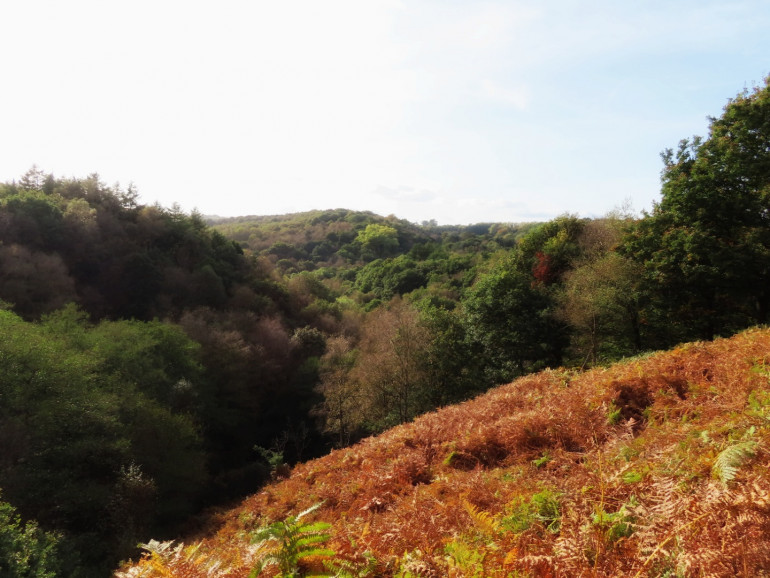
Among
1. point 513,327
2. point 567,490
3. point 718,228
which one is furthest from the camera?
point 513,327

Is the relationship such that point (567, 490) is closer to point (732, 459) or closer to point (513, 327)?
point (732, 459)

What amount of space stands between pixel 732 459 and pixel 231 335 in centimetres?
2351

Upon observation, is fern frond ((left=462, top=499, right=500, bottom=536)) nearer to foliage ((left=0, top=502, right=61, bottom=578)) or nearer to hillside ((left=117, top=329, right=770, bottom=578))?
hillside ((left=117, top=329, right=770, bottom=578))

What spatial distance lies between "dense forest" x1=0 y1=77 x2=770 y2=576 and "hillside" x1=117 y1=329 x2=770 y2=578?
530 centimetres

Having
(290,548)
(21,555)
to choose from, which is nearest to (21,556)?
(21,555)

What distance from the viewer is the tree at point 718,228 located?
12914 mm

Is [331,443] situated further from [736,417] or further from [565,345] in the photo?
[736,417]

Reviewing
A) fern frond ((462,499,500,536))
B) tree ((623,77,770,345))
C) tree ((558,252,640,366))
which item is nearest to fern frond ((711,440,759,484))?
fern frond ((462,499,500,536))

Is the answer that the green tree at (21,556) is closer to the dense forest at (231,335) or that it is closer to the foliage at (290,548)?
the dense forest at (231,335)

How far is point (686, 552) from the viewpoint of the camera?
101 inches

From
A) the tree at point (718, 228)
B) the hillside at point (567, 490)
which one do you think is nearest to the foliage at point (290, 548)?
the hillside at point (567, 490)

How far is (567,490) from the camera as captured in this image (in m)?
4.19

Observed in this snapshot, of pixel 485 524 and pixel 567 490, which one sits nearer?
pixel 485 524

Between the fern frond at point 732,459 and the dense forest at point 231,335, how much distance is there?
905cm
